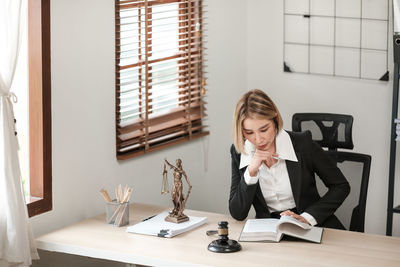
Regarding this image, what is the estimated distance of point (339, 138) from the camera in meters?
3.30

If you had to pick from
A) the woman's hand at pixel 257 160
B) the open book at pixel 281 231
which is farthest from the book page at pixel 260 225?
the woman's hand at pixel 257 160

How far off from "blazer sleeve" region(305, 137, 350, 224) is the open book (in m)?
0.26

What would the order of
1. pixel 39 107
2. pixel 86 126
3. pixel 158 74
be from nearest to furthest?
pixel 39 107, pixel 86 126, pixel 158 74

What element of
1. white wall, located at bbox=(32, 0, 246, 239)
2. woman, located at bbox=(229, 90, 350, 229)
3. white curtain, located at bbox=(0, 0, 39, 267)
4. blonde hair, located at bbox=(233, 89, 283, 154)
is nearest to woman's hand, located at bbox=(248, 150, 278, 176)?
woman, located at bbox=(229, 90, 350, 229)

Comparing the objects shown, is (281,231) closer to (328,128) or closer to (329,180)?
(329,180)

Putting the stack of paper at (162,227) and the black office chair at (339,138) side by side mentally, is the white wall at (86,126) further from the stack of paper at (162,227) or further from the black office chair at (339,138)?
the black office chair at (339,138)

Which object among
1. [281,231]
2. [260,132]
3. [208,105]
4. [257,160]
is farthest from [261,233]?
[208,105]

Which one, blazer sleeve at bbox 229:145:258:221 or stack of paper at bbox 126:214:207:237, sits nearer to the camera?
stack of paper at bbox 126:214:207:237

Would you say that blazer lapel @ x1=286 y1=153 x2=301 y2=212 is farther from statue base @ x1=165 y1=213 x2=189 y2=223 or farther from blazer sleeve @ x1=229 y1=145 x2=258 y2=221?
statue base @ x1=165 y1=213 x2=189 y2=223

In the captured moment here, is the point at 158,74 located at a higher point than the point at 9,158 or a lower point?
higher

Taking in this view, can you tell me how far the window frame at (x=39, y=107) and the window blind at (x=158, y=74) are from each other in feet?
1.78

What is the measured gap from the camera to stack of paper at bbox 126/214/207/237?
2.78 meters

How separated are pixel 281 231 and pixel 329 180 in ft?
1.64

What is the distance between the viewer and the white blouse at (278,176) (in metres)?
3.01
